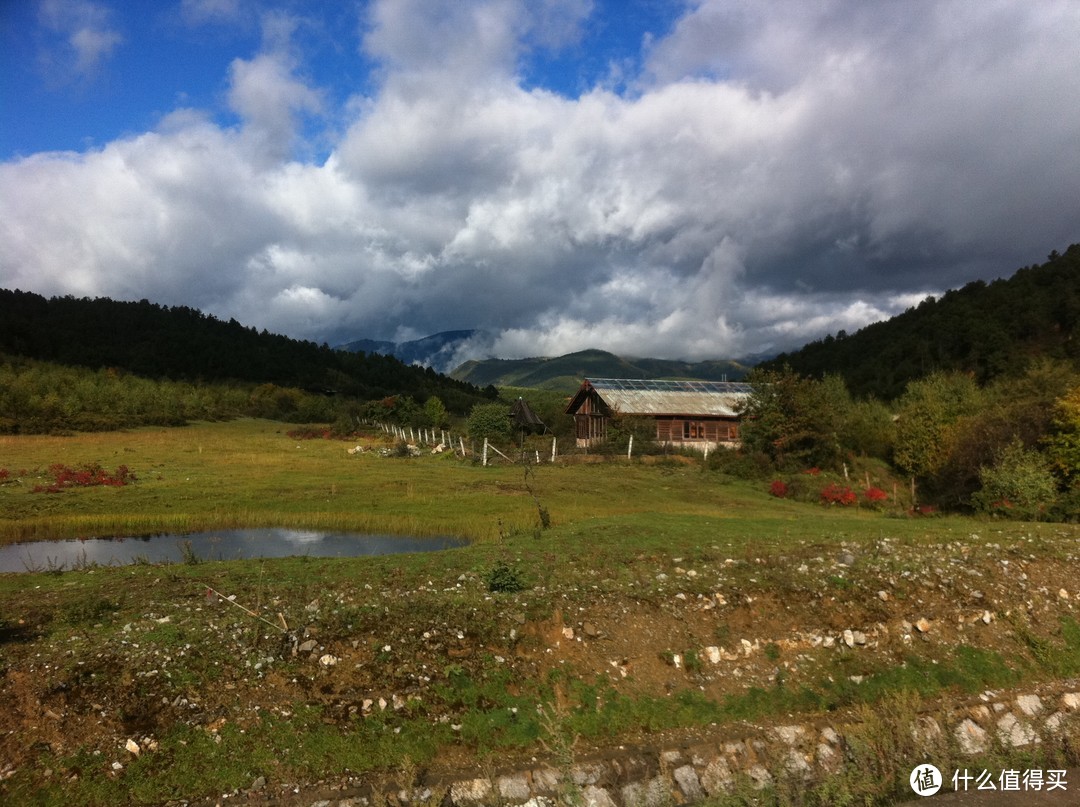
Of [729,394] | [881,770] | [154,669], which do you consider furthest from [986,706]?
[729,394]

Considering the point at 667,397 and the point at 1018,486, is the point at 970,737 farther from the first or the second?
the point at 667,397

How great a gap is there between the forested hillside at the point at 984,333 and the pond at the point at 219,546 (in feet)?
244

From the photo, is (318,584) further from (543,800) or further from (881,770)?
(881,770)

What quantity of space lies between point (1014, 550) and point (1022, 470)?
46.2ft

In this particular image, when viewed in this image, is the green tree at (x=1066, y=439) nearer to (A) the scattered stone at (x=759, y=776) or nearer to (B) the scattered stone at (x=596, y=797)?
(A) the scattered stone at (x=759, y=776)

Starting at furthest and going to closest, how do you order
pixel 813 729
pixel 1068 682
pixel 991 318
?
pixel 991 318
pixel 1068 682
pixel 813 729

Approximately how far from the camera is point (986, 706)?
10680 millimetres

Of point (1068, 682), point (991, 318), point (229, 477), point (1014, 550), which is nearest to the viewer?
point (1068, 682)

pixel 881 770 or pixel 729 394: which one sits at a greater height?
pixel 729 394

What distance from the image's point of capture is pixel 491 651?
36.3ft

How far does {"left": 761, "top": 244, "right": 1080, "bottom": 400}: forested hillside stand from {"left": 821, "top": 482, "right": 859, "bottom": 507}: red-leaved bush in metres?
52.8

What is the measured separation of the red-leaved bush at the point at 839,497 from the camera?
1351 inches

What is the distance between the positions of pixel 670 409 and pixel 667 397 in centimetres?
267

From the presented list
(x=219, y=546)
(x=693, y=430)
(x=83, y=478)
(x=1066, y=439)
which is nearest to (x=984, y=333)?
(x=693, y=430)
